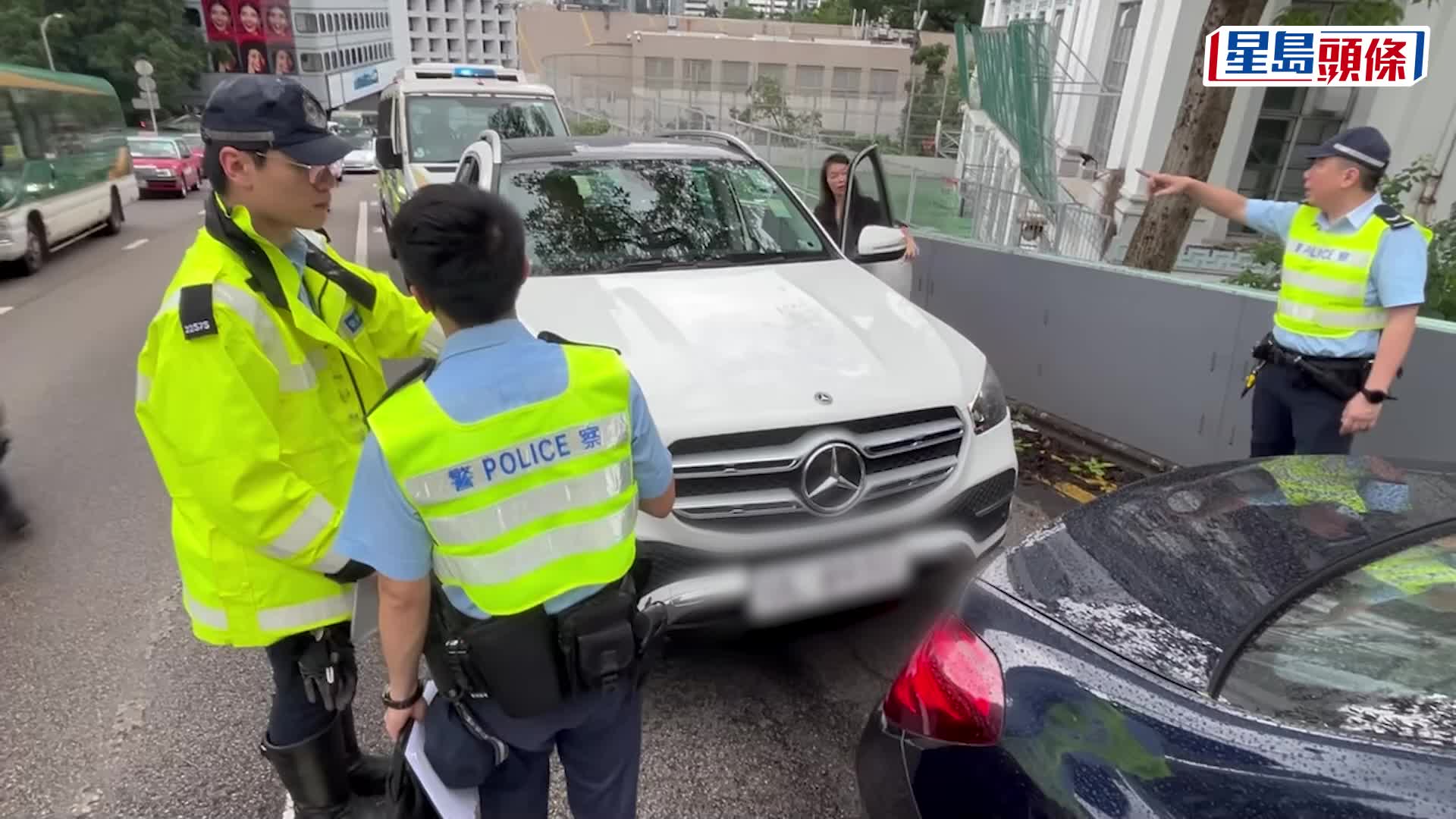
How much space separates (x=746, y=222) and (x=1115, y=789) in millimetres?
3274

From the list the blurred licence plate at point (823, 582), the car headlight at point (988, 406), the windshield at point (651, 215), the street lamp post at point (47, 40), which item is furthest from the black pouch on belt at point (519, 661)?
the street lamp post at point (47, 40)

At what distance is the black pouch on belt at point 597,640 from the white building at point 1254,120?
8.72m

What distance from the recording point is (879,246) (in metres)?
4.18

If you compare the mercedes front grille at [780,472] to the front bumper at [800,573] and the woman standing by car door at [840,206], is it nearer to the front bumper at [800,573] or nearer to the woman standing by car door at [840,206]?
the front bumper at [800,573]

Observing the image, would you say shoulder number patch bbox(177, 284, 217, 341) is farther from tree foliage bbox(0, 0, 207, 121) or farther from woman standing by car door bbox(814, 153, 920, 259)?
tree foliage bbox(0, 0, 207, 121)

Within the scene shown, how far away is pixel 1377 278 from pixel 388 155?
8090 millimetres

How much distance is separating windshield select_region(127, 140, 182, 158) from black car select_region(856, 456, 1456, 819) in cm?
2472

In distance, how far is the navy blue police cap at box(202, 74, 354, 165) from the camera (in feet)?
5.78

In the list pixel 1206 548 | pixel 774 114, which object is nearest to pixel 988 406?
pixel 1206 548

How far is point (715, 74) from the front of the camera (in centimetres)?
4066

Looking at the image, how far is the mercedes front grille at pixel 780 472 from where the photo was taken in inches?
103

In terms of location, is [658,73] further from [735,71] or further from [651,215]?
[651,215]

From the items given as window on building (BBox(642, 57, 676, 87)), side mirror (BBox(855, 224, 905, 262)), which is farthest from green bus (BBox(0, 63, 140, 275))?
window on building (BBox(642, 57, 676, 87))

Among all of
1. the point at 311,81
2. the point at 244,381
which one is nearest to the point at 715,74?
the point at 244,381
